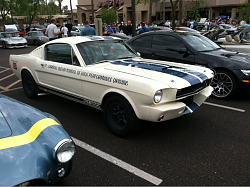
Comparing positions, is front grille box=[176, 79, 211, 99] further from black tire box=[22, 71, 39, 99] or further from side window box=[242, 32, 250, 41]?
side window box=[242, 32, 250, 41]

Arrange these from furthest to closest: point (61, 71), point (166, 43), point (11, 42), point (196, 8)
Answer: point (11, 42), point (196, 8), point (166, 43), point (61, 71)

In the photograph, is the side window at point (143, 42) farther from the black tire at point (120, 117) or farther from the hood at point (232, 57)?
the black tire at point (120, 117)

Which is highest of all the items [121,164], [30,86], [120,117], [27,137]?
[27,137]

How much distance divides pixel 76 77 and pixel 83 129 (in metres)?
0.94

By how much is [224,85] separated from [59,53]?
12.9 ft

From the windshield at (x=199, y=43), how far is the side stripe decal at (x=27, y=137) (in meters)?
4.66

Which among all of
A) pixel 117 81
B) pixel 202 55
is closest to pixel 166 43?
pixel 202 55

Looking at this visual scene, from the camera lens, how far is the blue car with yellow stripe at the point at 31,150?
1797mm

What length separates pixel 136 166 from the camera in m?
2.99

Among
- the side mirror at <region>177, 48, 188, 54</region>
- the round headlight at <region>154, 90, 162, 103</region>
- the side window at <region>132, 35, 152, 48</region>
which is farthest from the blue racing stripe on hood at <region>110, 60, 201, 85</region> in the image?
the side window at <region>132, 35, 152, 48</region>

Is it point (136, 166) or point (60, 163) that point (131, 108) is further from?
point (60, 163)

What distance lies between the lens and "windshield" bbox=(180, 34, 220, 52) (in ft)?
19.6

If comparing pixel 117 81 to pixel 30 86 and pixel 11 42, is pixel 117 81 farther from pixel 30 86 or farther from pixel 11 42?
pixel 11 42

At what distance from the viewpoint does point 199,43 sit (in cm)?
616
